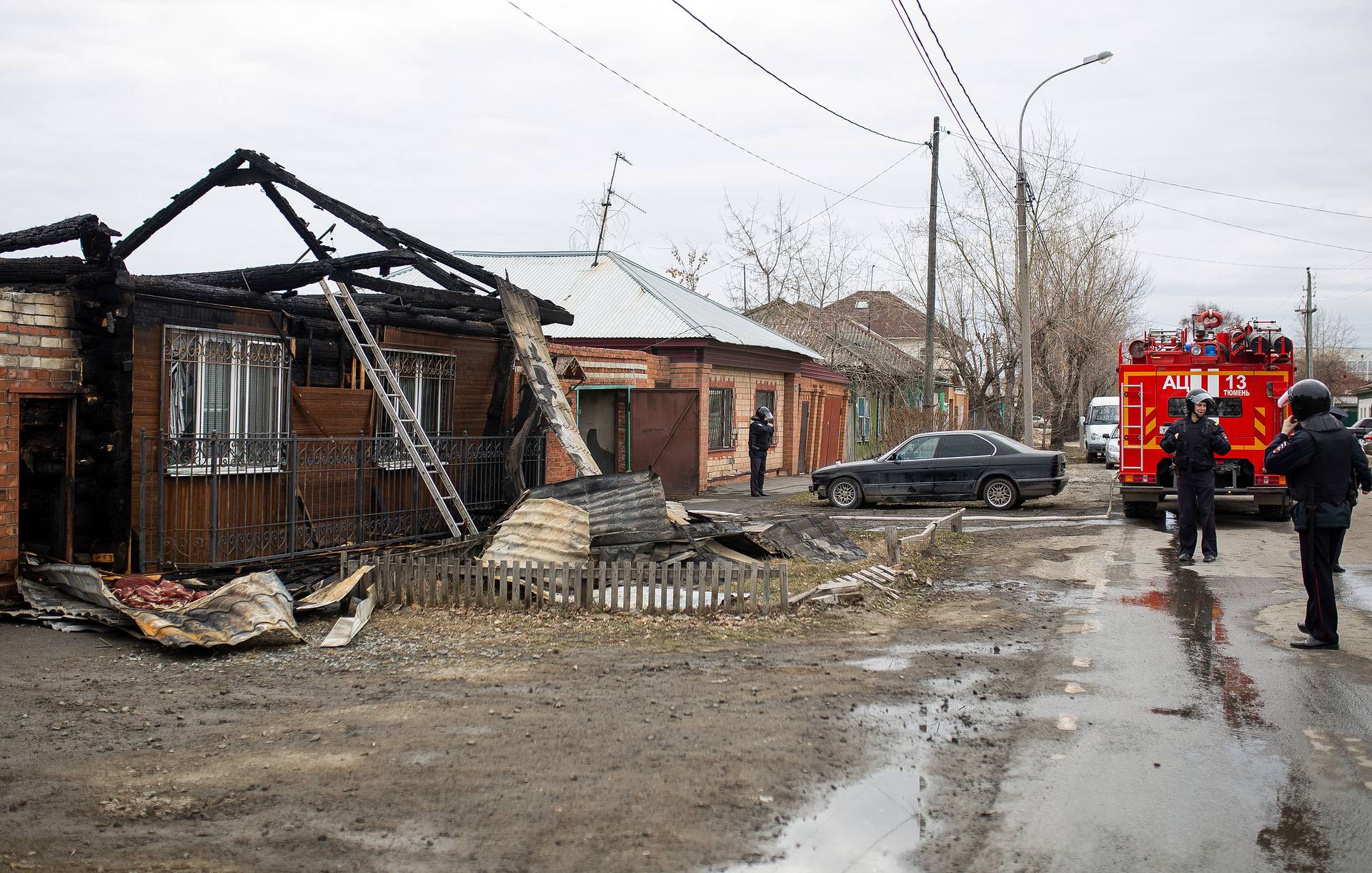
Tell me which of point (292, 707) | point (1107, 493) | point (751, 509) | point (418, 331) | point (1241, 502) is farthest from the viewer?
point (1107, 493)

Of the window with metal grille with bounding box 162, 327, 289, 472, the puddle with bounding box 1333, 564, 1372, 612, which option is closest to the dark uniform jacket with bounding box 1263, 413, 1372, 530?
the puddle with bounding box 1333, 564, 1372, 612

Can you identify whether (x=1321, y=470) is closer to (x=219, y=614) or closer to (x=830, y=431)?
(x=219, y=614)

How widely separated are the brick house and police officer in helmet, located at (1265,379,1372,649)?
9579 mm

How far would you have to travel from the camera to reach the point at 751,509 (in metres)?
18.3

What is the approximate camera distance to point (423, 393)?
45.2ft

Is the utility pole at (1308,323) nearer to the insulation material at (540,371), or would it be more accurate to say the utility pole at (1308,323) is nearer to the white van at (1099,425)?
the white van at (1099,425)

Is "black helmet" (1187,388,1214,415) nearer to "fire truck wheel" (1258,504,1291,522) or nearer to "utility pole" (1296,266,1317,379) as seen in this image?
"fire truck wheel" (1258,504,1291,522)

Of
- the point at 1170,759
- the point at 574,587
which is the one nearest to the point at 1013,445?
the point at 574,587

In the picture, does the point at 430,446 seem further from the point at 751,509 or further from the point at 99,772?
the point at 751,509

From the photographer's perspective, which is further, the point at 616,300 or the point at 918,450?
the point at 616,300

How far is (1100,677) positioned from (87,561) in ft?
27.3

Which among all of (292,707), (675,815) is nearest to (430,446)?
(292,707)

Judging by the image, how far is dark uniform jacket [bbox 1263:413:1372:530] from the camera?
7.45 metres

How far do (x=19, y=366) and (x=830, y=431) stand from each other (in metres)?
23.5
